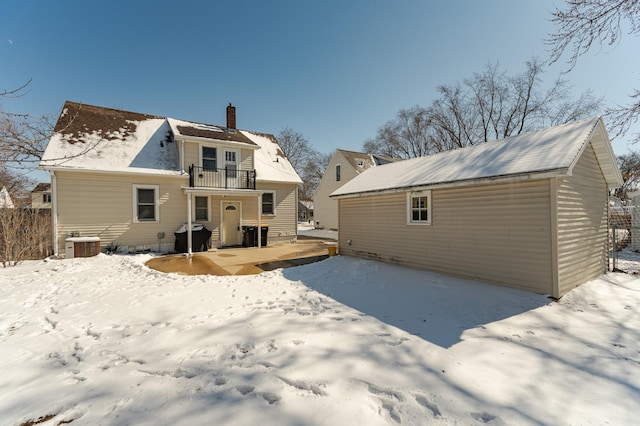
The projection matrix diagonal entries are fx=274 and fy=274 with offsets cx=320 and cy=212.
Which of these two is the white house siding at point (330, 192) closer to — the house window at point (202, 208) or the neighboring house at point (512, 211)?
the house window at point (202, 208)

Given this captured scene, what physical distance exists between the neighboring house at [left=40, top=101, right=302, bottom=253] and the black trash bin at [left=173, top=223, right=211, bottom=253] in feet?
1.01

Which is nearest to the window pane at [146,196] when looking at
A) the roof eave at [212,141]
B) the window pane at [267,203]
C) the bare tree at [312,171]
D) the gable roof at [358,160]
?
the roof eave at [212,141]

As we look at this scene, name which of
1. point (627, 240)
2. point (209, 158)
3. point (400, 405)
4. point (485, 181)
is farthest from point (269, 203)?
point (627, 240)

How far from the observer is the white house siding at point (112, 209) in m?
10.5

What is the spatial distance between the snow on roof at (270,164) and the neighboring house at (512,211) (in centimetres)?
762

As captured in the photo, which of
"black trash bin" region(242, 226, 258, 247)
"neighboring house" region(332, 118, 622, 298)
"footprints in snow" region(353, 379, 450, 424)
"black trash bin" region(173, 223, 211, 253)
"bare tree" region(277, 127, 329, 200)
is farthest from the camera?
"bare tree" region(277, 127, 329, 200)

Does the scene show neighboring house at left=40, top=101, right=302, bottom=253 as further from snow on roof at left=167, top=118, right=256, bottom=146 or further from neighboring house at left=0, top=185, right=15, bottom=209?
neighboring house at left=0, top=185, right=15, bottom=209

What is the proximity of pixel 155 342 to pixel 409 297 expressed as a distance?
15.6 feet

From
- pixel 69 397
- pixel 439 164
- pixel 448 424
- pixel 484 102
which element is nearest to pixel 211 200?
pixel 439 164

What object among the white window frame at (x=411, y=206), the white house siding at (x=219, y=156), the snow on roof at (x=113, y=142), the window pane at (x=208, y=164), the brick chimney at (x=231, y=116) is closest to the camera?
the white window frame at (x=411, y=206)

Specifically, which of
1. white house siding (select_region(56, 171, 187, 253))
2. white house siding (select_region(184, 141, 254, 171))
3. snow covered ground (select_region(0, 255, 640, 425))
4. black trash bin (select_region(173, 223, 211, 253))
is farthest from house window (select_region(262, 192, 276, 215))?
snow covered ground (select_region(0, 255, 640, 425))

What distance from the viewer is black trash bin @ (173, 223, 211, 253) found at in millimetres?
12086

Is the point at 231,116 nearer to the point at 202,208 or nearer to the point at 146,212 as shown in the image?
the point at 202,208

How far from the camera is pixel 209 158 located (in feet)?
44.3
